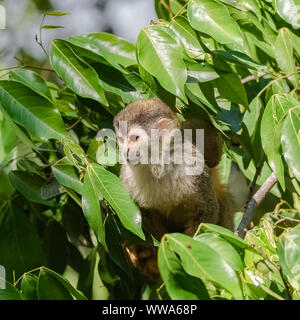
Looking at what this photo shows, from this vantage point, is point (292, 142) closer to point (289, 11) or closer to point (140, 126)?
point (289, 11)

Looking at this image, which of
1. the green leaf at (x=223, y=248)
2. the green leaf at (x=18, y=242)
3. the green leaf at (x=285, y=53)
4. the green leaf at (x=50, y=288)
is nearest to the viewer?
the green leaf at (x=223, y=248)

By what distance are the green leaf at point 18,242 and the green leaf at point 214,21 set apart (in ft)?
4.69

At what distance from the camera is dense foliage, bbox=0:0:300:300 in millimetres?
1824

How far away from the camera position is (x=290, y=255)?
1719 mm


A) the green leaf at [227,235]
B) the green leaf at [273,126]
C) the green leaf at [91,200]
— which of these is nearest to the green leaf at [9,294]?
the green leaf at [91,200]

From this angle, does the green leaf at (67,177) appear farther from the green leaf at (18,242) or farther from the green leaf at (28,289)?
the green leaf at (18,242)

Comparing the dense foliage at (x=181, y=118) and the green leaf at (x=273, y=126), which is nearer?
the dense foliage at (x=181, y=118)

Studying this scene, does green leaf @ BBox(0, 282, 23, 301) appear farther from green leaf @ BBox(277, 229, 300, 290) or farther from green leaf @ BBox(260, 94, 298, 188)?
green leaf @ BBox(260, 94, 298, 188)

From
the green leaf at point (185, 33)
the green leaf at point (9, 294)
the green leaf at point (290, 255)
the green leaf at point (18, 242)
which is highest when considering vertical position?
the green leaf at point (185, 33)

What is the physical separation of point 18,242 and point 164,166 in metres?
0.88

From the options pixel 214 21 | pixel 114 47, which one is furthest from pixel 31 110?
pixel 214 21

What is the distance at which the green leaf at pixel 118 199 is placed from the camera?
195cm

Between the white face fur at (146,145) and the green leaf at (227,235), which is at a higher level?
the green leaf at (227,235)

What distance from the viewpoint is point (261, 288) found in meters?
1.92
